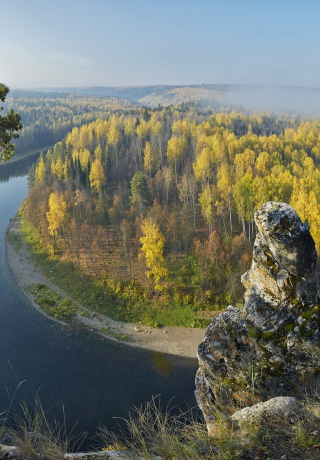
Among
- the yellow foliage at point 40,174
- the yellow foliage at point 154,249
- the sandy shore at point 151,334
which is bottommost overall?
the sandy shore at point 151,334

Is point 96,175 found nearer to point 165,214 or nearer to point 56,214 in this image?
point 56,214

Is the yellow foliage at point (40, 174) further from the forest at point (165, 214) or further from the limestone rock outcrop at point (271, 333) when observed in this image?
the limestone rock outcrop at point (271, 333)

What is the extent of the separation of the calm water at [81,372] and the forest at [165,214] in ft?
18.2

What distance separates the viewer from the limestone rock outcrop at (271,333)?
267 inches

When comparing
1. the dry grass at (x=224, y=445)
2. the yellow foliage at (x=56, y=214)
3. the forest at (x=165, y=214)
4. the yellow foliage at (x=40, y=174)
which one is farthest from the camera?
the yellow foliage at (x=40, y=174)

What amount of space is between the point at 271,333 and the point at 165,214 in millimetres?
38669

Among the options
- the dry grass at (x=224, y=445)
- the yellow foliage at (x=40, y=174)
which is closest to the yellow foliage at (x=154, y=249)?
the dry grass at (x=224, y=445)

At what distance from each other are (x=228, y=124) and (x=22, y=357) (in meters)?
84.7

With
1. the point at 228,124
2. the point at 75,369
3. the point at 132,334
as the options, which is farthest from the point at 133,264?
the point at 228,124

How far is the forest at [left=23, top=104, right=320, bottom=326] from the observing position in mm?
34219

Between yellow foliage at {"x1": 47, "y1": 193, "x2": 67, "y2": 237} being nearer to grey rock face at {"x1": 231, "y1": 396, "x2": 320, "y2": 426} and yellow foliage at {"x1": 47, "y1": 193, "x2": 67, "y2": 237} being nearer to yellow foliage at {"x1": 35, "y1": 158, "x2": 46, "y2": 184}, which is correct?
yellow foliage at {"x1": 35, "y1": 158, "x2": 46, "y2": 184}

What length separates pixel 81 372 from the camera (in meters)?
26.0

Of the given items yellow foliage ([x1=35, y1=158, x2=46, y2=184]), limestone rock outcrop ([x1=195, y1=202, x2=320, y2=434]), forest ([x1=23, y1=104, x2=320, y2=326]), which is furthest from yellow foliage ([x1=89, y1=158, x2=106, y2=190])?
limestone rock outcrop ([x1=195, y1=202, x2=320, y2=434])

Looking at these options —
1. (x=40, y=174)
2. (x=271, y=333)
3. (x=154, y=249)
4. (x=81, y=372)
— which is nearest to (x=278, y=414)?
(x=271, y=333)
